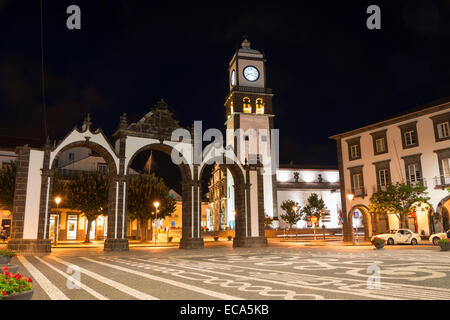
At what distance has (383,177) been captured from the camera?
121 ft

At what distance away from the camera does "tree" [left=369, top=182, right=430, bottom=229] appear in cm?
3167

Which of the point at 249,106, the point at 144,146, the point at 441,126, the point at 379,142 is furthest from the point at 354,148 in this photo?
the point at 249,106

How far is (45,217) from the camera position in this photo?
22797mm

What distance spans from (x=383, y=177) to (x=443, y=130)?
708 centimetres

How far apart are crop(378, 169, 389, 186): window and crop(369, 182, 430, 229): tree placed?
8.58ft

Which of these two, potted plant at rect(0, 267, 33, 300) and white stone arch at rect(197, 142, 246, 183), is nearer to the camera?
potted plant at rect(0, 267, 33, 300)

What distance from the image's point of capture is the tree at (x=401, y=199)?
104 feet

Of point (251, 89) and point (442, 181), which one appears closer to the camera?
point (442, 181)

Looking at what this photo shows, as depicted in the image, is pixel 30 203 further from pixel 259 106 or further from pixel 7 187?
pixel 259 106

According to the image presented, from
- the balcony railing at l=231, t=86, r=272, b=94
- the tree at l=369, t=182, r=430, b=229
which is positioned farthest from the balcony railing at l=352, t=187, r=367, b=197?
the balcony railing at l=231, t=86, r=272, b=94

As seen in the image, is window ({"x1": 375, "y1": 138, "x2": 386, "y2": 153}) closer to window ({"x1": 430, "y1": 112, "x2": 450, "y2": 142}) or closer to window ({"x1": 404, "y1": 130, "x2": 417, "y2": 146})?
window ({"x1": 404, "y1": 130, "x2": 417, "y2": 146})

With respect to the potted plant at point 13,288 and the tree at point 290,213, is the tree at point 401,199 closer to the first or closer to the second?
the tree at point 290,213

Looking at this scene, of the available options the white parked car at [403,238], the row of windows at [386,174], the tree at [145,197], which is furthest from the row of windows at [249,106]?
the white parked car at [403,238]
